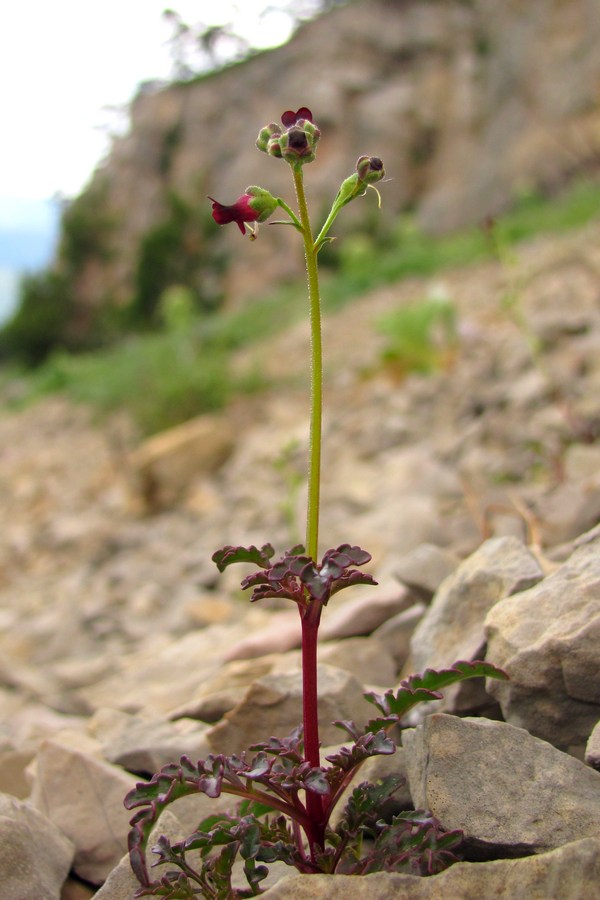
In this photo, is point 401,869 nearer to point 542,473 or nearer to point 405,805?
point 405,805

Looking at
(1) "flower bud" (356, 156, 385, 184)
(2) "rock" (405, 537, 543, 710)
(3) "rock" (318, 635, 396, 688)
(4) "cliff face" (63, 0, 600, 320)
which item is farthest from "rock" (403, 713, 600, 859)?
(4) "cliff face" (63, 0, 600, 320)

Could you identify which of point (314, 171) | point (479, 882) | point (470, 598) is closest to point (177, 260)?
point (314, 171)

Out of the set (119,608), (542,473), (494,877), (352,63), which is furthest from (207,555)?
(352,63)

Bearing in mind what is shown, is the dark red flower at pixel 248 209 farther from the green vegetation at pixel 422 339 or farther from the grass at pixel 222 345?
the grass at pixel 222 345

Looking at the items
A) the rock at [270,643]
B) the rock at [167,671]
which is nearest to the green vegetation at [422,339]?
the rock at [167,671]

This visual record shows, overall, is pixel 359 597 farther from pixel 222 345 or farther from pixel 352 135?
pixel 352 135

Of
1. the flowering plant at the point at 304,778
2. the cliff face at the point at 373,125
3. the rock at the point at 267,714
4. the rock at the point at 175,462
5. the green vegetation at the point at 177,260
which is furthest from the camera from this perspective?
the green vegetation at the point at 177,260

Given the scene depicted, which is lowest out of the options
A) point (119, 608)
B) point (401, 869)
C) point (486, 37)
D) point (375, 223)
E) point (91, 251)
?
point (119, 608)
